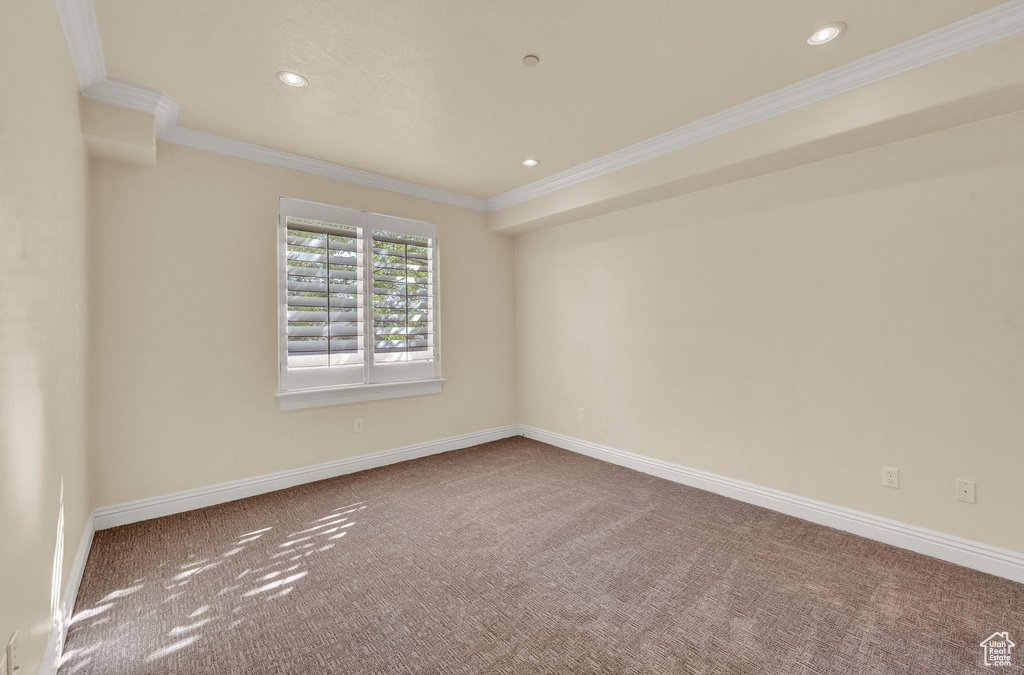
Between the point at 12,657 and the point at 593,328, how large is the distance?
12.8 feet

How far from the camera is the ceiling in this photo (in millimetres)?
1969

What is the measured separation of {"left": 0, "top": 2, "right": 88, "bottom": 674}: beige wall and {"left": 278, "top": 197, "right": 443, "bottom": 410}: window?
→ 1.41 m

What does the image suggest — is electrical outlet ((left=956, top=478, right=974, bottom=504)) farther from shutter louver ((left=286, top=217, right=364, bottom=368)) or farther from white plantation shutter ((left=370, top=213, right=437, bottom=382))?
shutter louver ((left=286, top=217, right=364, bottom=368))

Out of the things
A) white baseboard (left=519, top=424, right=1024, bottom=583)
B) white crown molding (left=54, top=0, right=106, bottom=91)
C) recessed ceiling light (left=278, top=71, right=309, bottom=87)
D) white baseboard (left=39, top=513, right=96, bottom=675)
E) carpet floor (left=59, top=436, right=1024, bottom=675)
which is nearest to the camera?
white baseboard (left=39, top=513, right=96, bottom=675)

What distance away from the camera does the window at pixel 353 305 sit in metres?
3.55

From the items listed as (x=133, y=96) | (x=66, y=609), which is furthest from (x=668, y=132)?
(x=66, y=609)

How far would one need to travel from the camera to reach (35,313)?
151 cm

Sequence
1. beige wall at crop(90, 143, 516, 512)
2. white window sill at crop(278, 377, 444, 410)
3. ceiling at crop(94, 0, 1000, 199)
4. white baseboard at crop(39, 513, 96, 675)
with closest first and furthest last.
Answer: white baseboard at crop(39, 513, 96, 675)
ceiling at crop(94, 0, 1000, 199)
beige wall at crop(90, 143, 516, 512)
white window sill at crop(278, 377, 444, 410)

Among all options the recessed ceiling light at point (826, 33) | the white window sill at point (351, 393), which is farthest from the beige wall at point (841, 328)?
the white window sill at point (351, 393)

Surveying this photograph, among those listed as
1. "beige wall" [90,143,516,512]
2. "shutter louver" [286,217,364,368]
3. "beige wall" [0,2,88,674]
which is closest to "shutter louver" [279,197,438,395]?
"shutter louver" [286,217,364,368]

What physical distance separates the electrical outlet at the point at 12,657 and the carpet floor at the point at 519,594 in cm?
53

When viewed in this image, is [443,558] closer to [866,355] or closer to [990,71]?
[866,355]

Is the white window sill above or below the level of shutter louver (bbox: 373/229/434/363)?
below

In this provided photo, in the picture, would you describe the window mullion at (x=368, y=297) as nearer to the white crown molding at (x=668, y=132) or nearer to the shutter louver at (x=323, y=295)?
the shutter louver at (x=323, y=295)
